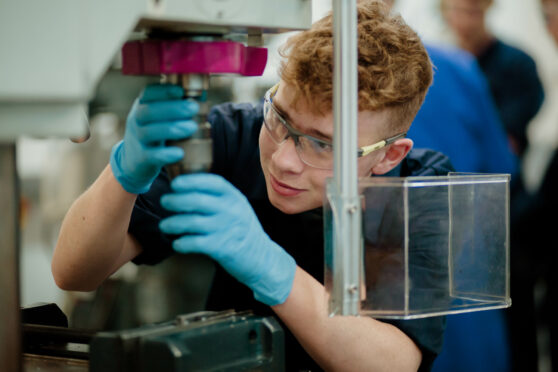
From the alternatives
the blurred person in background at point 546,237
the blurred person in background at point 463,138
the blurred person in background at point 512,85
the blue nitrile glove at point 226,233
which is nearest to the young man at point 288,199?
the blue nitrile glove at point 226,233

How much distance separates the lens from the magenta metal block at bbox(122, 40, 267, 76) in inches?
31.1

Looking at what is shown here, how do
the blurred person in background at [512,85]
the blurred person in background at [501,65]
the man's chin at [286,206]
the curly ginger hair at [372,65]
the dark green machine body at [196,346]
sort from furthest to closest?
the blurred person in background at [501,65] < the blurred person in background at [512,85] < the man's chin at [286,206] < the curly ginger hair at [372,65] < the dark green machine body at [196,346]

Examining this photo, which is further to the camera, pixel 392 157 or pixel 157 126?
pixel 392 157

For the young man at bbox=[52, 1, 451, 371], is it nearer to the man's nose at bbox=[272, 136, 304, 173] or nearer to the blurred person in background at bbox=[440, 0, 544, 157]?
the man's nose at bbox=[272, 136, 304, 173]

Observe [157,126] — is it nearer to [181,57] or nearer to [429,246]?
[181,57]

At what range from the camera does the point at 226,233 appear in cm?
89

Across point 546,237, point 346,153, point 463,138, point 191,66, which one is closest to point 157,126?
point 191,66

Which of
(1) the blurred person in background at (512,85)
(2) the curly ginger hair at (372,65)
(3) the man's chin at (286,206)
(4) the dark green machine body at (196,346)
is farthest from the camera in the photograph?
(1) the blurred person in background at (512,85)

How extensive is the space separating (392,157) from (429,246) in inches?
15.7

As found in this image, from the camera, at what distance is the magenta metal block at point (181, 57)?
2.59 feet


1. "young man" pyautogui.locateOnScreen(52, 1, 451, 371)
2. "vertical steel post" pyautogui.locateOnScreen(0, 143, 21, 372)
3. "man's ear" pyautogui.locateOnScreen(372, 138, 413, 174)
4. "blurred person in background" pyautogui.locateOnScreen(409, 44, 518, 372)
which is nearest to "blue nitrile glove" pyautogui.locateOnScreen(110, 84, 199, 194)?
"young man" pyautogui.locateOnScreen(52, 1, 451, 371)

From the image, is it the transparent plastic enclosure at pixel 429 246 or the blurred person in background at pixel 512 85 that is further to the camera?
the blurred person in background at pixel 512 85

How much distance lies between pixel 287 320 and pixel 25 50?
583 millimetres

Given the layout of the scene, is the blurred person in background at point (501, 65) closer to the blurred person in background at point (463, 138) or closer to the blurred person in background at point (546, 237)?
the blurred person in background at point (546, 237)
